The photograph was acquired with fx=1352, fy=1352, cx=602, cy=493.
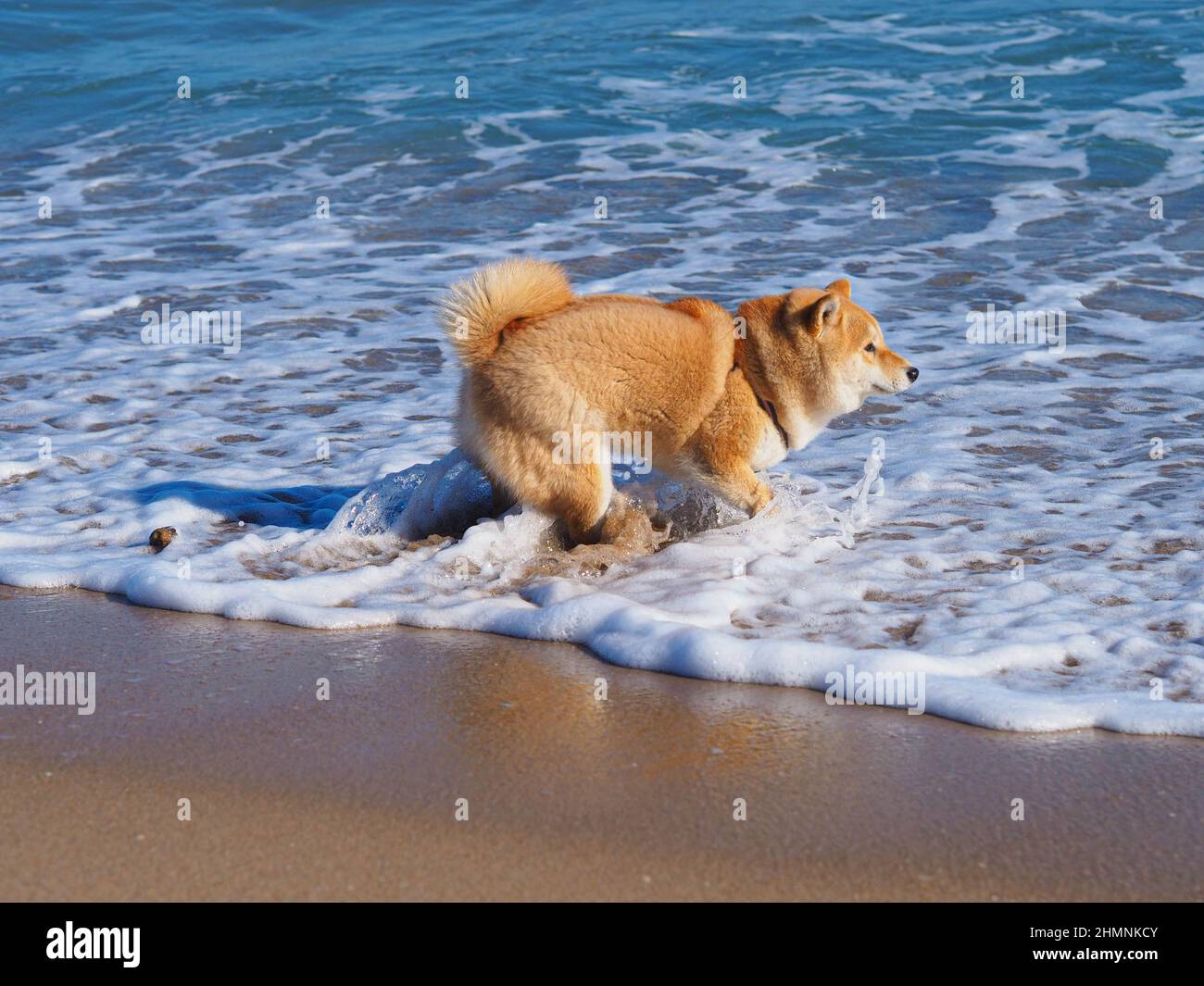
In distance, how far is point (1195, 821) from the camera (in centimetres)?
354

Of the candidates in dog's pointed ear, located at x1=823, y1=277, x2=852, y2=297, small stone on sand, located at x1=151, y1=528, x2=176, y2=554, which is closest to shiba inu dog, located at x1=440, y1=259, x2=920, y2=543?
dog's pointed ear, located at x1=823, y1=277, x2=852, y2=297

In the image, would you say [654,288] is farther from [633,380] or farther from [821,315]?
[633,380]

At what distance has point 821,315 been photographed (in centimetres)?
554

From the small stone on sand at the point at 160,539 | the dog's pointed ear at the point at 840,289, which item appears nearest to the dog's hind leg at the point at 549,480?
the dog's pointed ear at the point at 840,289

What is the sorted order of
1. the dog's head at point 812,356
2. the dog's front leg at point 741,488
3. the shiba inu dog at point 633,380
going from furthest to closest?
the dog's head at point 812,356
the dog's front leg at point 741,488
the shiba inu dog at point 633,380

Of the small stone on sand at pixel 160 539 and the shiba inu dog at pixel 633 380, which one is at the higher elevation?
the shiba inu dog at pixel 633 380

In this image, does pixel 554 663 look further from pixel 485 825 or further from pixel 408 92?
pixel 408 92

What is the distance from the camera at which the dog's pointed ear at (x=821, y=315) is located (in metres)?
5.52

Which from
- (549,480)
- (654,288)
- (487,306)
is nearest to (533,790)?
(549,480)

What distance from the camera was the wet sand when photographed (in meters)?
3.26

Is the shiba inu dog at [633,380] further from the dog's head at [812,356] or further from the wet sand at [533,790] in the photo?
the wet sand at [533,790]

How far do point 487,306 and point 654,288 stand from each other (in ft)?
16.6

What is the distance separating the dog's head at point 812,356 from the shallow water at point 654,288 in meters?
0.48
